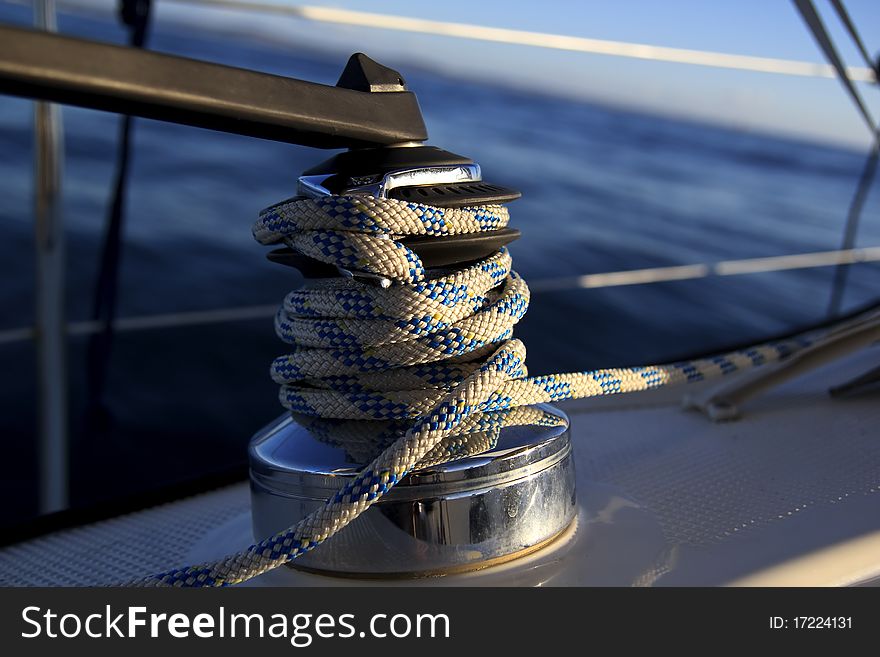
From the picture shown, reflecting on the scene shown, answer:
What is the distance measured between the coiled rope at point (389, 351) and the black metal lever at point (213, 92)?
61mm

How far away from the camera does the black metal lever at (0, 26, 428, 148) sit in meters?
0.46

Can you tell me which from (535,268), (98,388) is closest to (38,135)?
(98,388)

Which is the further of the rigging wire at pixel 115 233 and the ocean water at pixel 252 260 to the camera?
the ocean water at pixel 252 260

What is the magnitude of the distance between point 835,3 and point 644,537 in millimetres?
962

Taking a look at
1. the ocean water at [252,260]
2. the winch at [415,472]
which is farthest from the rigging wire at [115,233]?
the winch at [415,472]

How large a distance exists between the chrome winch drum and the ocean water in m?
0.38

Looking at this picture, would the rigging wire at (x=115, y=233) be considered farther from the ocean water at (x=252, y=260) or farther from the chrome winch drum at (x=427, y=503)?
the chrome winch drum at (x=427, y=503)

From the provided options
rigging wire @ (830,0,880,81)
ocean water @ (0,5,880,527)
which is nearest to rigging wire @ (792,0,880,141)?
rigging wire @ (830,0,880,81)

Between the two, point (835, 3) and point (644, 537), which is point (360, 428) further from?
point (835, 3)

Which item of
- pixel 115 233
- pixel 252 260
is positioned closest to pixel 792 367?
pixel 115 233

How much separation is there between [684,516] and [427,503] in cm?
25

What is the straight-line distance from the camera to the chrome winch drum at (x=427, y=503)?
63 centimetres

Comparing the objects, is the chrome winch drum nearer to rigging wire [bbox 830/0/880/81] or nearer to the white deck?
the white deck

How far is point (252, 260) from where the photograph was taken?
14.6 ft
